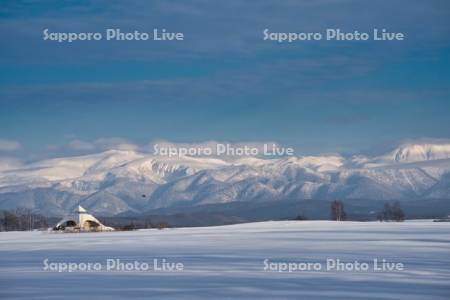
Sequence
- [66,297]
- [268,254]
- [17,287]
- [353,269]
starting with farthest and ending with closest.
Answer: [268,254]
[353,269]
[17,287]
[66,297]

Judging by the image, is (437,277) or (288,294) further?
(437,277)

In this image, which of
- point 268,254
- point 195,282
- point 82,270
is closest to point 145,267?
point 82,270

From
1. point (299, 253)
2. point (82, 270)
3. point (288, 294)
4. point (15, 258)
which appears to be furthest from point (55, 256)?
point (288, 294)

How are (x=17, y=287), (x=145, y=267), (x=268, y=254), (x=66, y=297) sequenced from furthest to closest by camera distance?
(x=268, y=254) → (x=145, y=267) → (x=17, y=287) → (x=66, y=297)

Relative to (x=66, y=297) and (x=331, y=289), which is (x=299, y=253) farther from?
(x=66, y=297)

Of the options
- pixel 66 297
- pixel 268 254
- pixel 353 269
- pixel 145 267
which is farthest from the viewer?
pixel 268 254

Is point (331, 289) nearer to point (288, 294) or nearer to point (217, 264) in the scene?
point (288, 294)

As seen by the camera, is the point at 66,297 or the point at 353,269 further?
the point at 353,269

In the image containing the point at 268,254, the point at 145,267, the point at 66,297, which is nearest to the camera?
the point at 66,297
